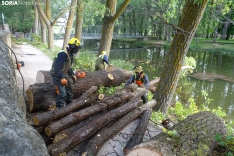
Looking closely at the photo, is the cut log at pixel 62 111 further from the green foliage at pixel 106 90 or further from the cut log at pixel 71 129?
the green foliage at pixel 106 90

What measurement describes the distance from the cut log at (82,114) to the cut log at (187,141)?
158cm

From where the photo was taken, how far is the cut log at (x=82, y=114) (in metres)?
3.95

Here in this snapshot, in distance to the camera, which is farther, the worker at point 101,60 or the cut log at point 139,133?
the worker at point 101,60

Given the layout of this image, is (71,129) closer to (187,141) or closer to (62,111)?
(62,111)

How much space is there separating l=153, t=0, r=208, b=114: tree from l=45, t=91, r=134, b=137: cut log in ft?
3.75

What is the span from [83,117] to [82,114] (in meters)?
0.07

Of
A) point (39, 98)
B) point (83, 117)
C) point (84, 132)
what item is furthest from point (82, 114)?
point (39, 98)

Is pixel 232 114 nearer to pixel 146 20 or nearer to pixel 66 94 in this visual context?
pixel 66 94

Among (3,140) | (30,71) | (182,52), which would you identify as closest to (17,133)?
(3,140)

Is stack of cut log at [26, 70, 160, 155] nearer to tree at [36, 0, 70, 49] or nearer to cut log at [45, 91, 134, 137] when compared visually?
cut log at [45, 91, 134, 137]

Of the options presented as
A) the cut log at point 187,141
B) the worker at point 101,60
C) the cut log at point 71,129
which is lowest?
the cut log at point 71,129

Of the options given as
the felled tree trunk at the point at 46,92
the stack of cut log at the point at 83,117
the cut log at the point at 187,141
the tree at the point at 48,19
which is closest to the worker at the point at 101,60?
the felled tree trunk at the point at 46,92

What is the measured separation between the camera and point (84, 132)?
3.99 m

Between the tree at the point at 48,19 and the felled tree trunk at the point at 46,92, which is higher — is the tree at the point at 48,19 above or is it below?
above
